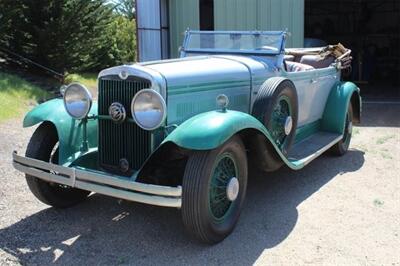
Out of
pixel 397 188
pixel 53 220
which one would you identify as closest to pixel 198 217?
pixel 53 220

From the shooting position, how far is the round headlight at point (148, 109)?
12.3 feet

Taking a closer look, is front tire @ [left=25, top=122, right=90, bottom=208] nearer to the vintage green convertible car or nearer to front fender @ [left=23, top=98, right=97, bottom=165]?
the vintage green convertible car

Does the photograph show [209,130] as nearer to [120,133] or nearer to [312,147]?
[120,133]

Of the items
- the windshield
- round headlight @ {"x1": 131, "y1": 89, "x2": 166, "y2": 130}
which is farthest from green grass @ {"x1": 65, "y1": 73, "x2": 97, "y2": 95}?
round headlight @ {"x1": 131, "y1": 89, "x2": 166, "y2": 130}

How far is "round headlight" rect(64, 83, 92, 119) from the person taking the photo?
4242mm

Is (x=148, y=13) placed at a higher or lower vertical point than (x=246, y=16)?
higher

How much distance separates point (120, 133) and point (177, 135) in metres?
0.70

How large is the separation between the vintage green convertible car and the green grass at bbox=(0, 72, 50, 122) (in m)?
4.96

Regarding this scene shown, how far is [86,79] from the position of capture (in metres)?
15.2

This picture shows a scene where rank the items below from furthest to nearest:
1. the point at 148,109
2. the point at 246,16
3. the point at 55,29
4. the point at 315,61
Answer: the point at 55,29, the point at 246,16, the point at 315,61, the point at 148,109

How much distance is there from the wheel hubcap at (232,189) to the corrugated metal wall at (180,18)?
8406 millimetres

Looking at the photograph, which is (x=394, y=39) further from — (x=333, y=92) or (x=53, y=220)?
(x=53, y=220)

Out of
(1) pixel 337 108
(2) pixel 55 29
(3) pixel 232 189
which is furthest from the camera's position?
(2) pixel 55 29

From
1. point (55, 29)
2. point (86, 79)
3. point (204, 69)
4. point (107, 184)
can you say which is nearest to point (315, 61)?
point (204, 69)
